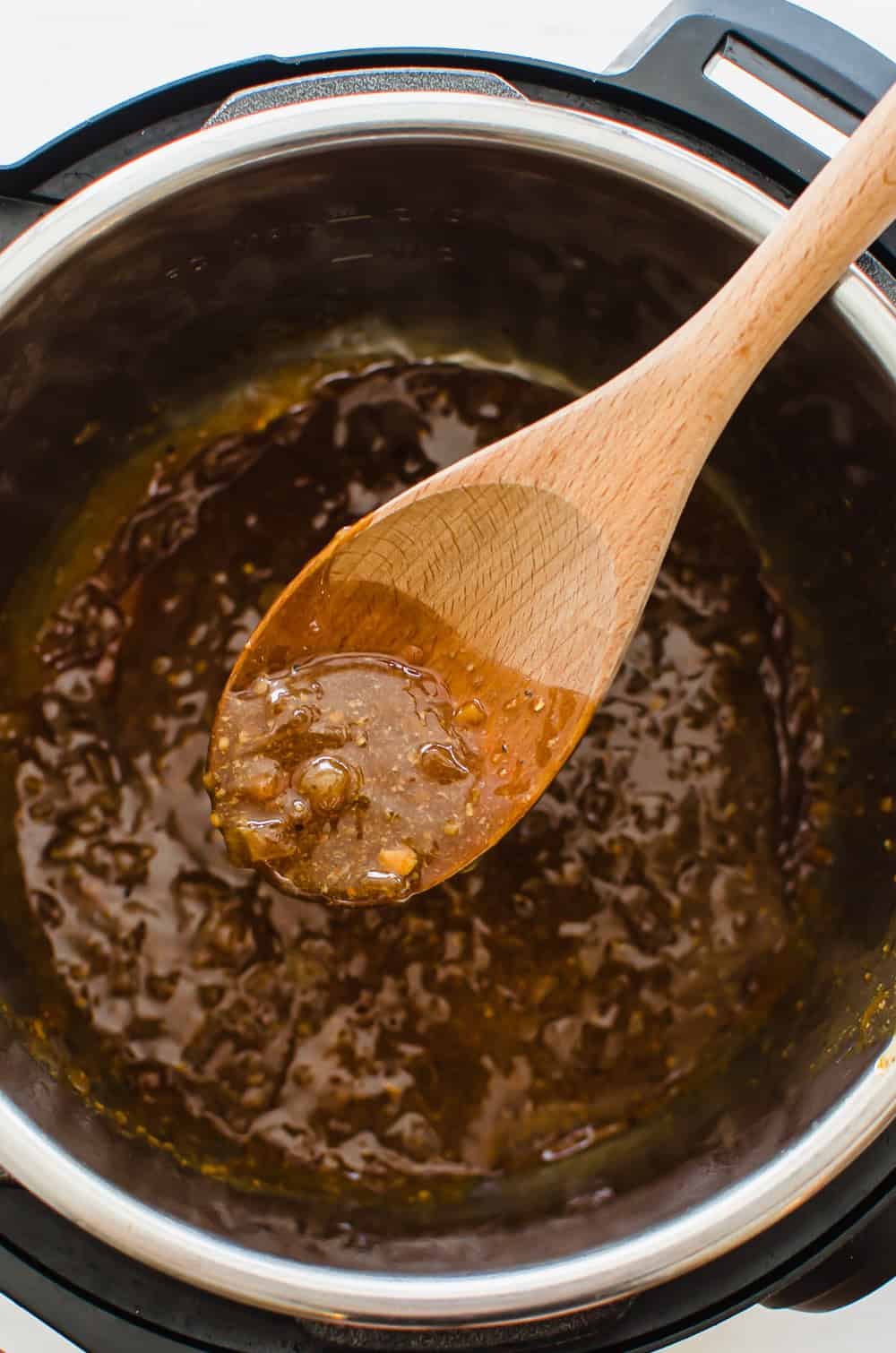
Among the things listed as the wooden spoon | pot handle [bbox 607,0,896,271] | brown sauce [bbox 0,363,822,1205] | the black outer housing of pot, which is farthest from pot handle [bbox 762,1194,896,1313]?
pot handle [bbox 607,0,896,271]

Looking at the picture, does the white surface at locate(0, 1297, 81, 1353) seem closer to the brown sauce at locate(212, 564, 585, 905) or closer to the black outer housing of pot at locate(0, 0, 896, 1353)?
the black outer housing of pot at locate(0, 0, 896, 1353)

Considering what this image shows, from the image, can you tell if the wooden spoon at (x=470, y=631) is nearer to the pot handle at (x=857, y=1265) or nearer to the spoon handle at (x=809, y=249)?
the spoon handle at (x=809, y=249)

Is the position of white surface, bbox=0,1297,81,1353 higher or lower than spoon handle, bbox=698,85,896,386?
lower

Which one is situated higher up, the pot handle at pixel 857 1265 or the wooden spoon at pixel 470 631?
the wooden spoon at pixel 470 631

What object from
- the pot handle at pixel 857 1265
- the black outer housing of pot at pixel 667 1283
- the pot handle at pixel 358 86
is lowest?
the pot handle at pixel 857 1265

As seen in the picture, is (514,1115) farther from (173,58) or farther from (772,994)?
(173,58)

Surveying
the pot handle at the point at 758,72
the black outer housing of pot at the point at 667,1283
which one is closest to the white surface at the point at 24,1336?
the black outer housing of pot at the point at 667,1283
